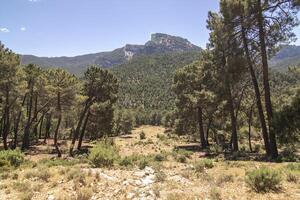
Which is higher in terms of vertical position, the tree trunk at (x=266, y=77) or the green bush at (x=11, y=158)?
the tree trunk at (x=266, y=77)

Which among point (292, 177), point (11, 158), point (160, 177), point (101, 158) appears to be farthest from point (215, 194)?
point (11, 158)

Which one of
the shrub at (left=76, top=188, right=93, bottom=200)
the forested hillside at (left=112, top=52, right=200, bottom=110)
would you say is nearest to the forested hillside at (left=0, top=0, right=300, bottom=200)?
the shrub at (left=76, top=188, right=93, bottom=200)

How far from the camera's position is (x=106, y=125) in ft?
113

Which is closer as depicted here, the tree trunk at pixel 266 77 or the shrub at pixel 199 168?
the shrub at pixel 199 168

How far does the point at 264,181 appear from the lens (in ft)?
28.8

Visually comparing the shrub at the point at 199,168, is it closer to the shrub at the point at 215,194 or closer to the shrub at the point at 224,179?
the shrub at the point at 224,179

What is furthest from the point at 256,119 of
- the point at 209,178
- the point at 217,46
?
the point at 209,178

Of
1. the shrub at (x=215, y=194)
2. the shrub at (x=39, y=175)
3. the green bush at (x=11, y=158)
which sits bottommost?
the shrub at (x=215, y=194)

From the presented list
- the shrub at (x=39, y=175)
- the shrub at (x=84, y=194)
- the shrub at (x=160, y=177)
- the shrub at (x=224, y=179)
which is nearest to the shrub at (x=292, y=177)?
the shrub at (x=224, y=179)

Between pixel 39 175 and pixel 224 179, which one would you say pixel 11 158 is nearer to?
pixel 39 175

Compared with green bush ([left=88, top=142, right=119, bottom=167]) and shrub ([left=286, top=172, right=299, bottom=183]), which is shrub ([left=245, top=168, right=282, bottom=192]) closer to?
shrub ([left=286, top=172, right=299, bottom=183])

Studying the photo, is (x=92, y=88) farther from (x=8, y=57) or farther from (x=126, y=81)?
(x=126, y=81)

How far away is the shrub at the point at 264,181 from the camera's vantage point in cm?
873

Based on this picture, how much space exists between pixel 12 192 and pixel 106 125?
81.9 ft
